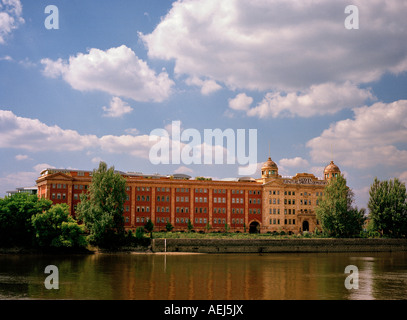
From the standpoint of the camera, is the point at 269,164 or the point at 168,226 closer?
the point at 168,226

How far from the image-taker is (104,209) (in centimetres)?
9269

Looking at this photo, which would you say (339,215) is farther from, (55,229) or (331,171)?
(55,229)

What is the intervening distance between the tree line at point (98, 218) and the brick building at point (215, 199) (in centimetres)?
2450

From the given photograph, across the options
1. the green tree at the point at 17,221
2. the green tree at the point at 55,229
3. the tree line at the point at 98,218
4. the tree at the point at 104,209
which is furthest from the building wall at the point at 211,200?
the green tree at the point at 55,229

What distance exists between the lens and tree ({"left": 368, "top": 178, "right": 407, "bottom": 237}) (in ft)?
367

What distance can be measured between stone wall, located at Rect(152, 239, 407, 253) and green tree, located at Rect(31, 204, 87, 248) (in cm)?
1640

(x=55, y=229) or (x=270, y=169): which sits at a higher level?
(x=270, y=169)

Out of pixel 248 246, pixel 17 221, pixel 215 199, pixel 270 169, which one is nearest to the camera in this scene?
pixel 17 221

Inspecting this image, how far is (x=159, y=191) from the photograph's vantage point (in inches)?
5059

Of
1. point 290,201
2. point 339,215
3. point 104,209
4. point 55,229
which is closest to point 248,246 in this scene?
point 339,215

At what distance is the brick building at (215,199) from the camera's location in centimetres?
12250

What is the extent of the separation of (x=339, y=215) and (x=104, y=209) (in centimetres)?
5340
